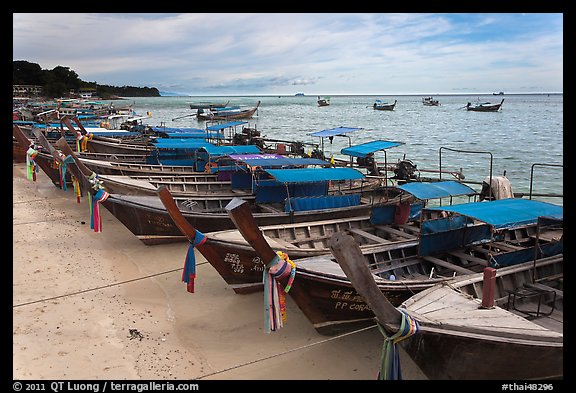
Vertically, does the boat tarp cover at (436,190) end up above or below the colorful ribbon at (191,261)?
above

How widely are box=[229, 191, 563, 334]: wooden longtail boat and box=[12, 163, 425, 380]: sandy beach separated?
71 centimetres

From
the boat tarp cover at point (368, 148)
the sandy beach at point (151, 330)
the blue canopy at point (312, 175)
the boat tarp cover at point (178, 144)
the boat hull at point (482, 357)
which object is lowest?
the sandy beach at point (151, 330)

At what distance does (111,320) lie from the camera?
8.06 metres

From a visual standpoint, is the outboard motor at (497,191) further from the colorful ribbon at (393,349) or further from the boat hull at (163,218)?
the colorful ribbon at (393,349)

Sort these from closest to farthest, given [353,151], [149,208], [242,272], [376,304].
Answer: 1. [376,304]
2. [242,272]
3. [149,208]
4. [353,151]

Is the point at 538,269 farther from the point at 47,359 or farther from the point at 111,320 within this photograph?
the point at 47,359

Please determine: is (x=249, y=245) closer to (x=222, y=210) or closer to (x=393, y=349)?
(x=393, y=349)

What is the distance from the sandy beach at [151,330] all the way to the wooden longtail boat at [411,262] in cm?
71

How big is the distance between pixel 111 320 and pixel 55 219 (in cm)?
834

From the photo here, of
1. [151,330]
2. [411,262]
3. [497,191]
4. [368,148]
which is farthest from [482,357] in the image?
[368,148]

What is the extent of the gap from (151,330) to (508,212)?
6.63m

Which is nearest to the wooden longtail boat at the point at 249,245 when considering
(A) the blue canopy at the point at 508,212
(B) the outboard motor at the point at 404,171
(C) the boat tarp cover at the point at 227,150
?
(A) the blue canopy at the point at 508,212

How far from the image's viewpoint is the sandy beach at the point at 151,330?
21.9ft
